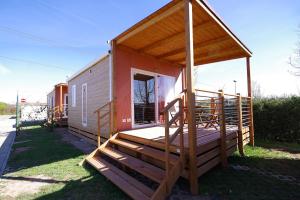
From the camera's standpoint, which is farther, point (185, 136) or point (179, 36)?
point (179, 36)

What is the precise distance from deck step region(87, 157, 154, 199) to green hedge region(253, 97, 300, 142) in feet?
20.1

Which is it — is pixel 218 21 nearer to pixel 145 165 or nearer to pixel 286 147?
pixel 145 165

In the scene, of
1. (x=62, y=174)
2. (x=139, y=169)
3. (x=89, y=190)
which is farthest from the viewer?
(x=62, y=174)


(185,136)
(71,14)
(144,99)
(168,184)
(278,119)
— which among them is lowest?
(168,184)

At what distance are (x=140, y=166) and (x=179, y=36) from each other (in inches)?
137

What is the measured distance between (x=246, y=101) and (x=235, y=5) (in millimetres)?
3095

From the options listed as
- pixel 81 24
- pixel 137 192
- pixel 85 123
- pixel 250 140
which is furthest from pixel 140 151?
pixel 81 24

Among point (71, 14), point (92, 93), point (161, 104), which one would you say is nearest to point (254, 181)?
point (161, 104)

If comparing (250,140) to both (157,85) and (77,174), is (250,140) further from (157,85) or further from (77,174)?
(77,174)

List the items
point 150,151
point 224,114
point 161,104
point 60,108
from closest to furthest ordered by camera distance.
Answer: point 150,151
point 224,114
point 161,104
point 60,108

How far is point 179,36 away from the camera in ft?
16.3

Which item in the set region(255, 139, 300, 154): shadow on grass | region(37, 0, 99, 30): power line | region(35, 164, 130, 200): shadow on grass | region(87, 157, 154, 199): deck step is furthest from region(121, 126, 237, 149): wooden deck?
region(37, 0, 99, 30): power line

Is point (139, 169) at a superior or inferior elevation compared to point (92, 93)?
inferior

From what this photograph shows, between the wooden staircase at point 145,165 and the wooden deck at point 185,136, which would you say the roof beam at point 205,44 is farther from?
the wooden staircase at point 145,165
